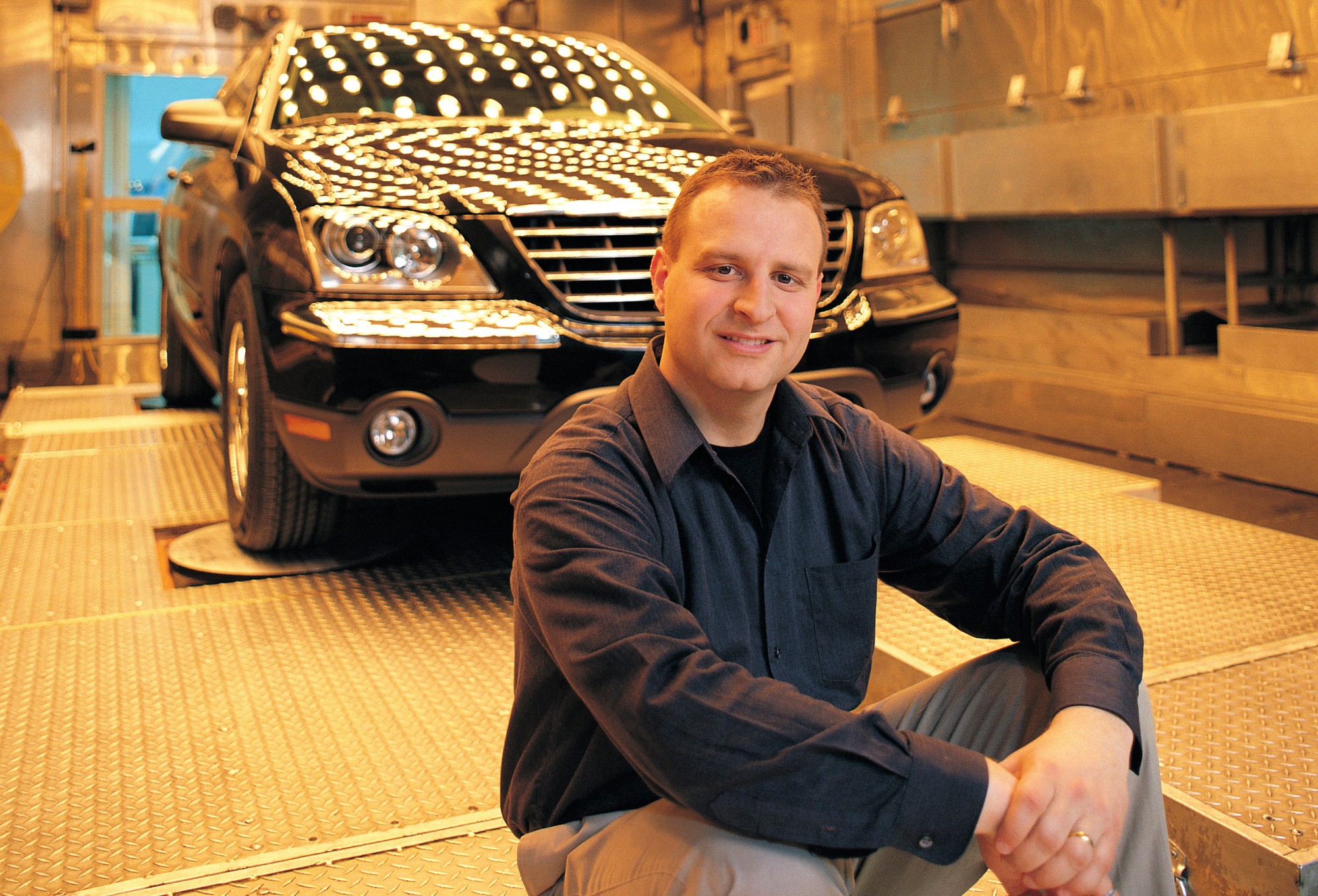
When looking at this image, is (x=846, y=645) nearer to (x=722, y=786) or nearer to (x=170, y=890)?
(x=722, y=786)

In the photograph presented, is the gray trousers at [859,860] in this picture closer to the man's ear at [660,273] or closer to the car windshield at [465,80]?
the man's ear at [660,273]

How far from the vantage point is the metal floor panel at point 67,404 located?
19.3 feet

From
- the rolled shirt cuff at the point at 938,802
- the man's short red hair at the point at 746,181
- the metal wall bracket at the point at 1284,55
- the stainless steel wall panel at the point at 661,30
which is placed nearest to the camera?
the rolled shirt cuff at the point at 938,802

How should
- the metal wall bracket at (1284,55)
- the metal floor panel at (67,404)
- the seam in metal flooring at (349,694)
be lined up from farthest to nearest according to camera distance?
the metal floor panel at (67,404) → the metal wall bracket at (1284,55) → the seam in metal flooring at (349,694)

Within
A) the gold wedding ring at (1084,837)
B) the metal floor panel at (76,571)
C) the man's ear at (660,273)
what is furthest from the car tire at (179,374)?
the gold wedding ring at (1084,837)

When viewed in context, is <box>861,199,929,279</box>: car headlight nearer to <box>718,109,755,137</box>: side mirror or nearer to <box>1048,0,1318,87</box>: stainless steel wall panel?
<box>718,109,755,137</box>: side mirror

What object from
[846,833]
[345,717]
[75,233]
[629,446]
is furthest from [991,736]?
[75,233]

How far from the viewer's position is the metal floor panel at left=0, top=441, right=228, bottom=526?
13.3ft

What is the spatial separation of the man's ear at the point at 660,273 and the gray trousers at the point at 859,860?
593 mm

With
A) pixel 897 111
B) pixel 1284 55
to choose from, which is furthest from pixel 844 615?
pixel 897 111

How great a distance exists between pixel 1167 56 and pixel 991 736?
5176 millimetres

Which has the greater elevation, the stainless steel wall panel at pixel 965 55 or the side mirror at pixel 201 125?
the stainless steel wall panel at pixel 965 55

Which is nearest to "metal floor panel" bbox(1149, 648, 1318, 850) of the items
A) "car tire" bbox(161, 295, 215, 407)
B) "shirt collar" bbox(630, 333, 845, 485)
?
"shirt collar" bbox(630, 333, 845, 485)

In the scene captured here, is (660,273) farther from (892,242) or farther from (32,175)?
(32,175)
